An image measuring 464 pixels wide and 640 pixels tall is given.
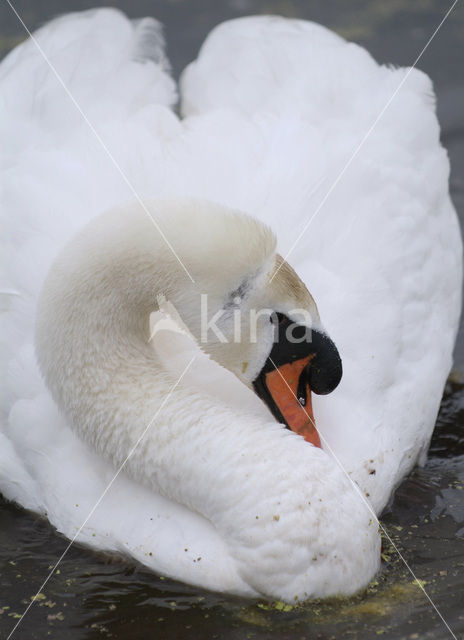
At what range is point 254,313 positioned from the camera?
14.9 feet

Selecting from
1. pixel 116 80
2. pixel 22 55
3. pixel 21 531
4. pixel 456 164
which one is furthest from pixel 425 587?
pixel 456 164

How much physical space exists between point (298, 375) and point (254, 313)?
36 cm

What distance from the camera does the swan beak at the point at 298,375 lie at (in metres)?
4.59

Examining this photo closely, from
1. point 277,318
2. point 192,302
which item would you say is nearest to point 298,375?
point 277,318

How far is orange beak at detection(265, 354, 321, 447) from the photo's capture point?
15.4 feet

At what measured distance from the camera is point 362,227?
223 inches
